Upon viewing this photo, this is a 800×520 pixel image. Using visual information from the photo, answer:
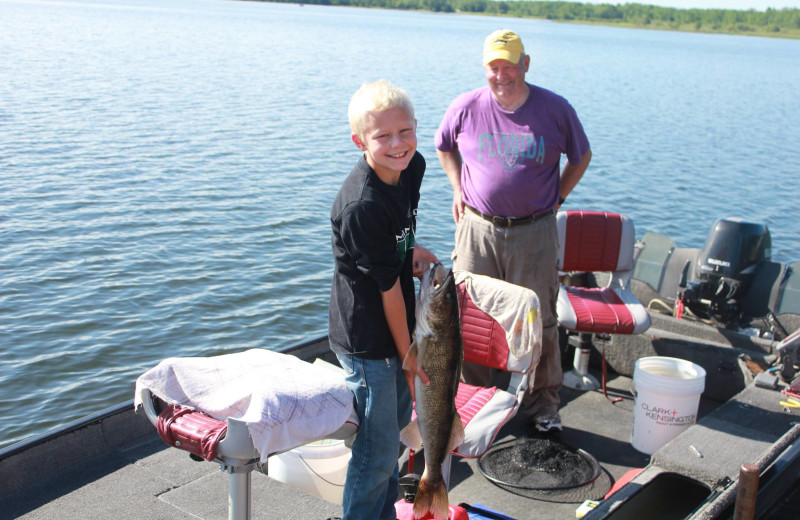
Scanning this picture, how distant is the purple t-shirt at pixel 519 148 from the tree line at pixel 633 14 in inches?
3834

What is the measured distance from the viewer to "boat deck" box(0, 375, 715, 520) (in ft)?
11.8

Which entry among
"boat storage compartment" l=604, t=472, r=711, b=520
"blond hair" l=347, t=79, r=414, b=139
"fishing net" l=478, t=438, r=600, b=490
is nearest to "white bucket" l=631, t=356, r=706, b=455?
"fishing net" l=478, t=438, r=600, b=490

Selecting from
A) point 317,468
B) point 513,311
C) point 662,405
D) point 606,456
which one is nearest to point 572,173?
point 513,311

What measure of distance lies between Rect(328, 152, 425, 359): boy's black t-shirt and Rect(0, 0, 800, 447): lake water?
15.9ft

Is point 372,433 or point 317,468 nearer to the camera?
point 372,433

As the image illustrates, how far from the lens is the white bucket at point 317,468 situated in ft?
11.7

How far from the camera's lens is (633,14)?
352 feet

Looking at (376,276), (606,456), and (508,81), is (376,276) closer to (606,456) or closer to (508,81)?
(508,81)

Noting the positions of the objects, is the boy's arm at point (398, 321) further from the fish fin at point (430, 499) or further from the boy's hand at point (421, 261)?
the fish fin at point (430, 499)

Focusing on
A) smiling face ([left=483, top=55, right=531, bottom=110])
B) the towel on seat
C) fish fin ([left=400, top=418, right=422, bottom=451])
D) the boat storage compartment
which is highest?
smiling face ([left=483, top=55, right=531, bottom=110])

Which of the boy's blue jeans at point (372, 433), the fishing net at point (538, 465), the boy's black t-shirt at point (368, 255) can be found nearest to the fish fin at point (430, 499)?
the boy's blue jeans at point (372, 433)

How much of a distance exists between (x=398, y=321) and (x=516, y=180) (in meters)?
2.17

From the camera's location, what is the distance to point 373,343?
270 cm

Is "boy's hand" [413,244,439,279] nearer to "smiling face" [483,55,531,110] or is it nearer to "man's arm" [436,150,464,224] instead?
"smiling face" [483,55,531,110]
